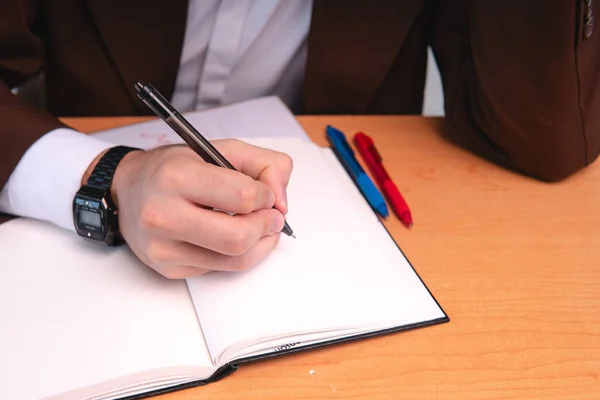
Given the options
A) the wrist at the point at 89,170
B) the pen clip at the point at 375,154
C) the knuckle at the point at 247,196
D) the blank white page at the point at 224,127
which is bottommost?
the pen clip at the point at 375,154

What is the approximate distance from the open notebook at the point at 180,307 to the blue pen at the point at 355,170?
0.11 feet

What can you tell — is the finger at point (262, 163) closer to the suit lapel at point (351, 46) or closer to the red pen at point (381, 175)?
the red pen at point (381, 175)

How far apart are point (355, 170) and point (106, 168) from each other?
288 millimetres

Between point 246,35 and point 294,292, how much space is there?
50 cm

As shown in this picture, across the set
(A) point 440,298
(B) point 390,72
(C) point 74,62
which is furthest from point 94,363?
(B) point 390,72

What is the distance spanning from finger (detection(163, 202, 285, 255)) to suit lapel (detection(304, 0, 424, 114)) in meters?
0.44

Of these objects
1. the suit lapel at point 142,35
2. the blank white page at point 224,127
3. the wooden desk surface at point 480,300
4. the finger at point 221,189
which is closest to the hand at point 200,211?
the finger at point 221,189

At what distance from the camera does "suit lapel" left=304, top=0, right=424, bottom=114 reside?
85 centimetres

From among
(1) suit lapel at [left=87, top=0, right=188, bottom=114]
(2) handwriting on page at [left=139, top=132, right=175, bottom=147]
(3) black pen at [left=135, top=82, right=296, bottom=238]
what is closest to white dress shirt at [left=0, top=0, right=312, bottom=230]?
(1) suit lapel at [left=87, top=0, right=188, bottom=114]

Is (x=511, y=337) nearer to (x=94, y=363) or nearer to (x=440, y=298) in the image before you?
(x=440, y=298)

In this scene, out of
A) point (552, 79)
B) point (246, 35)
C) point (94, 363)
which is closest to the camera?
point (94, 363)

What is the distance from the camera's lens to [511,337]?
532 millimetres

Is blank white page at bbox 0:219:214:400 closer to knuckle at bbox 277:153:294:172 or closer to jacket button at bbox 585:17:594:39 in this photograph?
knuckle at bbox 277:153:294:172

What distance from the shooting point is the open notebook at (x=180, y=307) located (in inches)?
18.6
